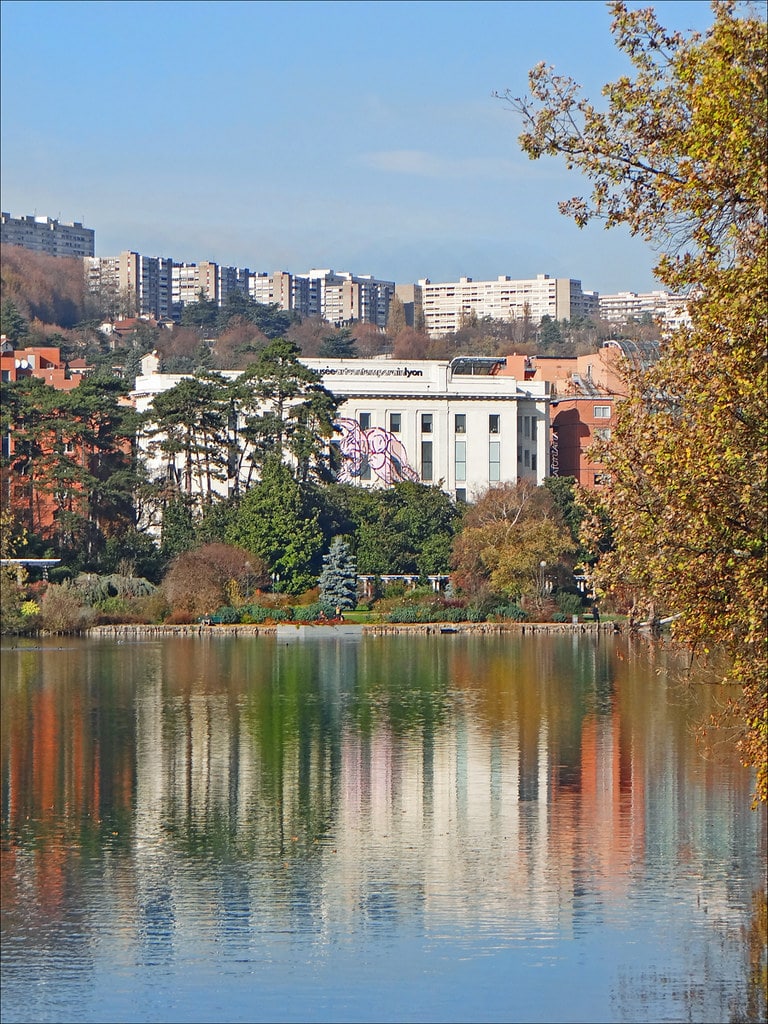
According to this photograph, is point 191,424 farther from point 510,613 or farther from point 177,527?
point 510,613

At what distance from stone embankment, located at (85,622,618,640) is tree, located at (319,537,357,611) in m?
3.66

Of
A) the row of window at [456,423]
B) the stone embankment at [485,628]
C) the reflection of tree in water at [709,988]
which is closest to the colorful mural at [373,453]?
the row of window at [456,423]

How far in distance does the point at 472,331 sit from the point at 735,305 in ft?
584

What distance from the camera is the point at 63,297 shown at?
655ft

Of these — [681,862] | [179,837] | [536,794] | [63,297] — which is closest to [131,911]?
[179,837]

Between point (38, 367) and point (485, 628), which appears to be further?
Answer: point (38, 367)

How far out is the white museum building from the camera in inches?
3789

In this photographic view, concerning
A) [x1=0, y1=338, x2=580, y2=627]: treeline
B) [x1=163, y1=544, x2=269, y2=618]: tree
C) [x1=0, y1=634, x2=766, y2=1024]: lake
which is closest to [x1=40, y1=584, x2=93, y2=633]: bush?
[x1=0, y1=338, x2=580, y2=627]: treeline

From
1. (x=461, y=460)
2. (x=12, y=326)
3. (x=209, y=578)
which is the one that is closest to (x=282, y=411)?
(x=209, y=578)

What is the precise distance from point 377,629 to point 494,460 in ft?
105

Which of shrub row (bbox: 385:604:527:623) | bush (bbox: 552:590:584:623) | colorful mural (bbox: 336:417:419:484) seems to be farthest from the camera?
A: colorful mural (bbox: 336:417:419:484)

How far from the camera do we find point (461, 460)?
325ft

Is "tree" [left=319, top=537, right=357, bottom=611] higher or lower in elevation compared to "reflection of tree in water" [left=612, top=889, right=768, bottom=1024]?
higher

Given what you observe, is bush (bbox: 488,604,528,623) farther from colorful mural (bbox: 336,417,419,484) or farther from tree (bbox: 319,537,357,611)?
colorful mural (bbox: 336,417,419,484)
